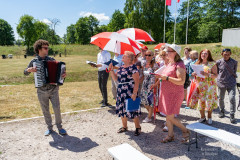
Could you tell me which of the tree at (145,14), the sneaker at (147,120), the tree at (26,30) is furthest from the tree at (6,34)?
the sneaker at (147,120)

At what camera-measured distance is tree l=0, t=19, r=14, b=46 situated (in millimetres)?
77312

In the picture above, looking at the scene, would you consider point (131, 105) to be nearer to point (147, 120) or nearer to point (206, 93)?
point (147, 120)

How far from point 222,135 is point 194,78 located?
7.19 ft

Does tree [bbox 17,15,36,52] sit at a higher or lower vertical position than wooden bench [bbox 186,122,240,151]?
higher

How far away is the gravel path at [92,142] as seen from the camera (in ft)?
12.0

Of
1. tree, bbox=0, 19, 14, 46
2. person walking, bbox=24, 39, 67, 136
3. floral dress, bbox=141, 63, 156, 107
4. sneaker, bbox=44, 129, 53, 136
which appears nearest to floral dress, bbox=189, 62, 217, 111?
floral dress, bbox=141, 63, 156, 107

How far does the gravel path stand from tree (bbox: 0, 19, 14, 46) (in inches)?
3403

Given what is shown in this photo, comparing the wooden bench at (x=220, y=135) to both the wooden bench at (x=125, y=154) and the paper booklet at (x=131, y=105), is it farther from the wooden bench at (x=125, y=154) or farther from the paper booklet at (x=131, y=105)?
the wooden bench at (x=125, y=154)

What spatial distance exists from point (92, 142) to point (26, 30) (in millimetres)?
66365

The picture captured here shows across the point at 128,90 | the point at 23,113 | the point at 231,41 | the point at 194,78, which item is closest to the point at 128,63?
the point at 128,90

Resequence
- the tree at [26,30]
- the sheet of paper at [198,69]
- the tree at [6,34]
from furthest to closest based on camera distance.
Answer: the tree at [6,34], the tree at [26,30], the sheet of paper at [198,69]

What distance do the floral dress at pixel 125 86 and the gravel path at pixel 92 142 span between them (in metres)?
0.63

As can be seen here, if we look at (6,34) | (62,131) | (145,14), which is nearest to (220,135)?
(62,131)

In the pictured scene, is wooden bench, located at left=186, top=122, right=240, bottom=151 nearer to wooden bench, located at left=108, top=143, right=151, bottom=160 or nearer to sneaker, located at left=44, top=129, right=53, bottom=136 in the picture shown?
wooden bench, located at left=108, top=143, right=151, bottom=160
